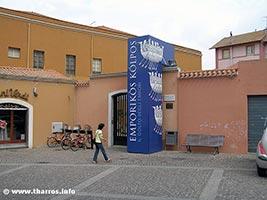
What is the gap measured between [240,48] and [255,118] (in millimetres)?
35793

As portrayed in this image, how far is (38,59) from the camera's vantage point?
29031mm

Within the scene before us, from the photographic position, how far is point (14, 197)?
8.23 meters

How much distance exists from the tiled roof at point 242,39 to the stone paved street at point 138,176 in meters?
35.1

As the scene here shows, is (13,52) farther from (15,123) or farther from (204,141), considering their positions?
(204,141)

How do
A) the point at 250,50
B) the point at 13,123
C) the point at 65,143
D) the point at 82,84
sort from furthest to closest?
the point at 250,50
the point at 82,84
the point at 13,123
the point at 65,143

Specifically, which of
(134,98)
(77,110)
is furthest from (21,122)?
(134,98)

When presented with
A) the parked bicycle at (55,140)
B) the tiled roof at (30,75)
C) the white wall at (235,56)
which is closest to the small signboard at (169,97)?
the parked bicycle at (55,140)

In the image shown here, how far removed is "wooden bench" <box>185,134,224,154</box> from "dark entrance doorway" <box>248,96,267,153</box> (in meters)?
1.19

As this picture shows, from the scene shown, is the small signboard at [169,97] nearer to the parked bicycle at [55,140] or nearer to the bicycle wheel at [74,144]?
the bicycle wheel at [74,144]

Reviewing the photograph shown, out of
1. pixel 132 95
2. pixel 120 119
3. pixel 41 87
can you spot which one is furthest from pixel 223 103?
pixel 41 87

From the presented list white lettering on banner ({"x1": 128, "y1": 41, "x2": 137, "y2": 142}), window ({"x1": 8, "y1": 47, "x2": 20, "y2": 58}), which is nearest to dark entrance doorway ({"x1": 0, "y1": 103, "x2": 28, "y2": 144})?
white lettering on banner ({"x1": 128, "y1": 41, "x2": 137, "y2": 142})

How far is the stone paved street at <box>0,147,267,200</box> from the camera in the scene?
338 inches

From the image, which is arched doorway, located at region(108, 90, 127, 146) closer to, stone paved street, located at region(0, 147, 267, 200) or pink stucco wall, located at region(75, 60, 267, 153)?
pink stucco wall, located at region(75, 60, 267, 153)

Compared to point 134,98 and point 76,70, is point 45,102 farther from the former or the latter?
point 76,70
